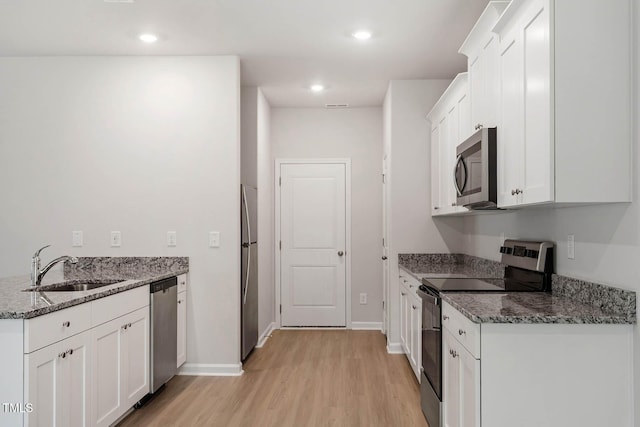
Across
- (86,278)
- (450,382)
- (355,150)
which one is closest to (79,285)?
(86,278)

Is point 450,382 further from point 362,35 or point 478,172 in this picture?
point 362,35

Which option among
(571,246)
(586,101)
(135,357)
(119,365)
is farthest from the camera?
(135,357)

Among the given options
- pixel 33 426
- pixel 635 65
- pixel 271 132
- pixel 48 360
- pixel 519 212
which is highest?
pixel 271 132

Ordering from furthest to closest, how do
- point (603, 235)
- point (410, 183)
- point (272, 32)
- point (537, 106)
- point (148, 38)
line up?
1. point (410, 183)
2. point (148, 38)
3. point (272, 32)
4. point (603, 235)
5. point (537, 106)

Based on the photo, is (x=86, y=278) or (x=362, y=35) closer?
(x=362, y=35)

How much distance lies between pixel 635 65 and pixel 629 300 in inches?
37.6

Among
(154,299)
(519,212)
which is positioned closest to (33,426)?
(154,299)

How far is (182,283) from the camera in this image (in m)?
4.11

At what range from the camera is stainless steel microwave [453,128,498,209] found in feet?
8.89

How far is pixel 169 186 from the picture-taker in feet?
13.8

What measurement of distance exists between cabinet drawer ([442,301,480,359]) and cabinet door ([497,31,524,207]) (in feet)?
2.04

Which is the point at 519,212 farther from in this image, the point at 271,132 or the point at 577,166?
the point at 271,132

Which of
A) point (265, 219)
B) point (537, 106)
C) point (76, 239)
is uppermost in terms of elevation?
point (537, 106)

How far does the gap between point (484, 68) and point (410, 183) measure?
2.01 metres
